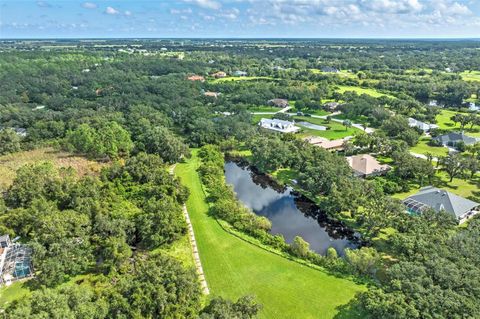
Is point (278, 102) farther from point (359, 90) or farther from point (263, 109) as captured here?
point (359, 90)

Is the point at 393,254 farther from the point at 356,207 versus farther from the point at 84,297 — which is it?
the point at 84,297

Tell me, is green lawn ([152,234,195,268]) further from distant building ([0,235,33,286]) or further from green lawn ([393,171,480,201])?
green lawn ([393,171,480,201])

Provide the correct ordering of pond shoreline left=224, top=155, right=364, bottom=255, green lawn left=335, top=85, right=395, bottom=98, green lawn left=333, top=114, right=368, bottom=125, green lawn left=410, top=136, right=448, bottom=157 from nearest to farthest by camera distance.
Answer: pond shoreline left=224, top=155, right=364, bottom=255
green lawn left=410, top=136, right=448, bottom=157
green lawn left=333, top=114, right=368, bottom=125
green lawn left=335, top=85, right=395, bottom=98

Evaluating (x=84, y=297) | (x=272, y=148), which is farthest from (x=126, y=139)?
(x=84, y=297)

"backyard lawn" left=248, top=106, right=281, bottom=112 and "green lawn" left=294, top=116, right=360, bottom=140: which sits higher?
"backyard lawn" left=248, top=106, right=281, bottom=112

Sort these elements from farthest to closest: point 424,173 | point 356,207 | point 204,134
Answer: point 204,134
point 424,173
point 356,207

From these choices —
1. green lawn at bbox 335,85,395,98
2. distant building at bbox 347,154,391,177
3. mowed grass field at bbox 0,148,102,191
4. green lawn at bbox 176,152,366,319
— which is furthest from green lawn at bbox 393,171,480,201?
green lawn at bbox 335,85,395,98

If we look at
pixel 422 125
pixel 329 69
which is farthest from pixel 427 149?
pixel 329 69

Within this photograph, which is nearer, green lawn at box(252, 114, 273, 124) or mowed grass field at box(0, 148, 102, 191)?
mowed grass field at box(0, 148, 102, 191)
